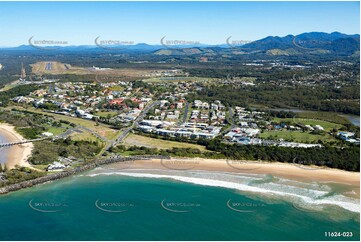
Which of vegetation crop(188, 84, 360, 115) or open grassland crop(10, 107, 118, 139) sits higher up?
vegetation crop(188, 84, 360, 115)

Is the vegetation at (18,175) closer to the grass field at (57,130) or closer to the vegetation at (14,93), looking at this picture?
the grass field at (57,130)

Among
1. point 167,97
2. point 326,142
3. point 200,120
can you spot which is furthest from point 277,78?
point 326,142

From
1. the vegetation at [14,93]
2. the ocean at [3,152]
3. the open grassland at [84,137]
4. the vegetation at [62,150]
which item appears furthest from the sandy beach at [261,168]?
the vegetation at [14,93]

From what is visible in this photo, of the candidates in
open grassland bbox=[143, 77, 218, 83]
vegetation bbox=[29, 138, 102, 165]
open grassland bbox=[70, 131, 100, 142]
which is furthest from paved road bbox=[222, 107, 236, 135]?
open grassland bbox=[143, 77, 218, 83]

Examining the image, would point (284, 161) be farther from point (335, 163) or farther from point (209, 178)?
point (209, 178)

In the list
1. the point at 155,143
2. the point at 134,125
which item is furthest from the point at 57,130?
the point at 155,143

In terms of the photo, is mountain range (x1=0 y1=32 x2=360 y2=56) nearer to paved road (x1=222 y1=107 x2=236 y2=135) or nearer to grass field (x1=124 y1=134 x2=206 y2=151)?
paved road (x1=222 y1=107 x2=236 y2=135)

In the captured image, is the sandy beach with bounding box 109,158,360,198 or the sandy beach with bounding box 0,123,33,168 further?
the sandy beach with bounding box 0,123,33,168
